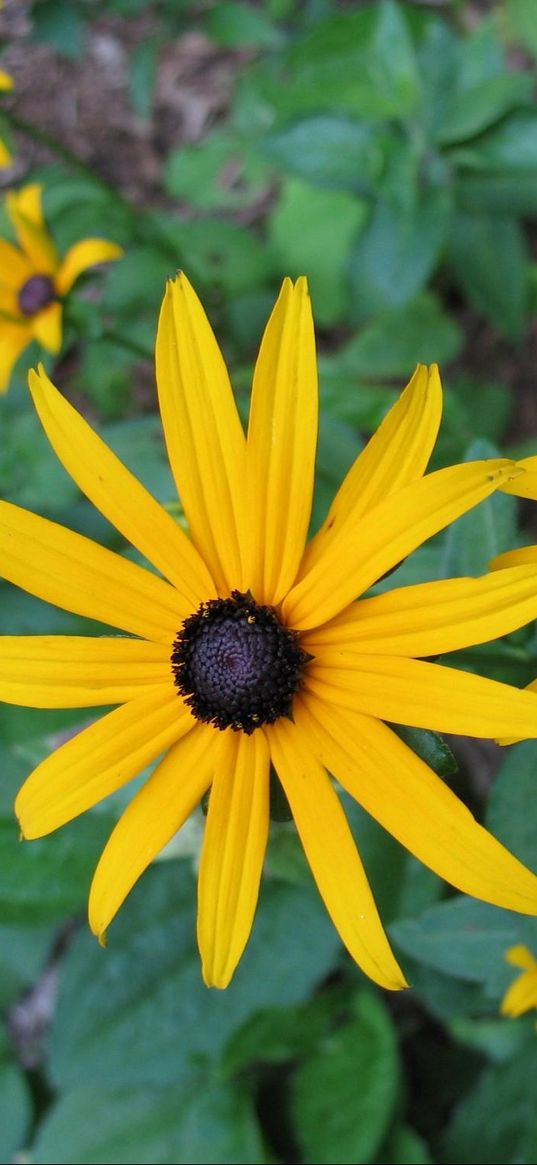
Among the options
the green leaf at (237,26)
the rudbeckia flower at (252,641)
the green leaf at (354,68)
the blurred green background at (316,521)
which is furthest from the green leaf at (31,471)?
the green leaf at (237,26)

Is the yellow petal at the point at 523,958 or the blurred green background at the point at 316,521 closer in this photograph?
the yellow petal at the point at 523,958

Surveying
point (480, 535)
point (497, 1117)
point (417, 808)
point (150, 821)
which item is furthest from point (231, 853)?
point (497, 1117)

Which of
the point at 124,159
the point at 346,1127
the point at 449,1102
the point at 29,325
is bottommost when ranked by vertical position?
the point at 449,1102

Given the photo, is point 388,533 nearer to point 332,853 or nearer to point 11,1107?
point 332,853

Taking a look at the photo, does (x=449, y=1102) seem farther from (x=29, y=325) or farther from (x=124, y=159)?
(x=124, y=159)

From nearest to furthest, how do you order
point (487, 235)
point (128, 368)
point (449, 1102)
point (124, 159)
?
point (449, 1102), point (487, 235), point (128, 368), point (124, 159)

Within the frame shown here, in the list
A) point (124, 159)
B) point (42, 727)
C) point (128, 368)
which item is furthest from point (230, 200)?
point (42, 727)

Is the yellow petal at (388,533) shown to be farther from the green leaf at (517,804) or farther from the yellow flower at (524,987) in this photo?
the yellow flower at (524,987)
